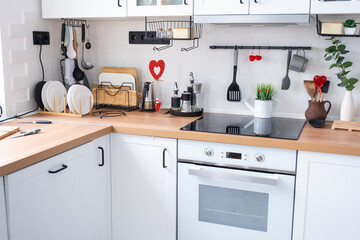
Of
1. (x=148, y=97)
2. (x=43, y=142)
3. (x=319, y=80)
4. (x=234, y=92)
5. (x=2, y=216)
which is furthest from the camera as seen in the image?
(x=148, y=97)

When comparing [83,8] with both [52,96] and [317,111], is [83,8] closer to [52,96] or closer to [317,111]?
[52,96]

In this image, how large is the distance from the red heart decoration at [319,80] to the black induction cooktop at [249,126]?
0.80 feet

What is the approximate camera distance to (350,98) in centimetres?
236

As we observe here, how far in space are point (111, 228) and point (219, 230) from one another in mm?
690

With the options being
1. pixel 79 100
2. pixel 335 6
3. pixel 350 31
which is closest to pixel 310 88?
pixel 350 31

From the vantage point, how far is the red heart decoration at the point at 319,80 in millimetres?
2418

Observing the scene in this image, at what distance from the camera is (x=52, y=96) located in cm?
270

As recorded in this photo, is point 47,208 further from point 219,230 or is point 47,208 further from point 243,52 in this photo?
point 243,52

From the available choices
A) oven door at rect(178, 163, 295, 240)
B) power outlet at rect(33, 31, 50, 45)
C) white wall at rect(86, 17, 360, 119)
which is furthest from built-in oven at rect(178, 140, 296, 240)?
power outlet at rect(33, 31, 50, 45)

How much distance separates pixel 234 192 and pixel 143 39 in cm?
131

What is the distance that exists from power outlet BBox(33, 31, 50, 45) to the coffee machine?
2.40 ft

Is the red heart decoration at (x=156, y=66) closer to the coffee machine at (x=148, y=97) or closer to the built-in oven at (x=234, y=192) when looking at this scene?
the coffee machine at (x=148, y=97)

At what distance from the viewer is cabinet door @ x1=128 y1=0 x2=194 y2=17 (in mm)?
2383

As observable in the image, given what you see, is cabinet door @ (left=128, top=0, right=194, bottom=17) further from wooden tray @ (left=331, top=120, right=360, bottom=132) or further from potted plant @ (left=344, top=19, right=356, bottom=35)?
wooden tray @ (left=331, top=120, right=360, bottom=132)
